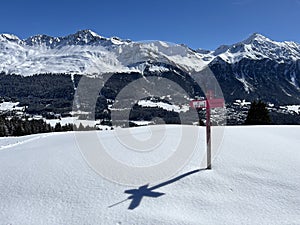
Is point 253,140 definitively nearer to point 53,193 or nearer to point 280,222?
point 280,222

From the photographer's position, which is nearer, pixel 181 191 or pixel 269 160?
pixel 181 191

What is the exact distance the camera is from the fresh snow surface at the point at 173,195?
22.9ft

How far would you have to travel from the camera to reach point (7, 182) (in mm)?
9375

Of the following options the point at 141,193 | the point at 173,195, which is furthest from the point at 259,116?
the point at 141,193

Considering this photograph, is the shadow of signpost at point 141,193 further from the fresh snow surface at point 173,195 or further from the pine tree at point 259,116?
the pine tree at point 259,116

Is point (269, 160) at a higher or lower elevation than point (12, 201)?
higher

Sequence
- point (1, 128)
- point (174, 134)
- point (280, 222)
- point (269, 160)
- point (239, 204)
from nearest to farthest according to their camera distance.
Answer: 1. point (280, 222)
2. point (239, 204)
3. point (269, 160)
4. point (174, 134)
5. point (1, 128)

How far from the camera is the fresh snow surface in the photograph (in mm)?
6992

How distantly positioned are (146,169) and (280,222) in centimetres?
428

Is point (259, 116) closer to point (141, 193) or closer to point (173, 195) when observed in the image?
point (173, 195)

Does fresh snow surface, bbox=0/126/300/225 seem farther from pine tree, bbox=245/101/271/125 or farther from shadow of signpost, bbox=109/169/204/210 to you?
pine tree, bbox=245/101/271/125

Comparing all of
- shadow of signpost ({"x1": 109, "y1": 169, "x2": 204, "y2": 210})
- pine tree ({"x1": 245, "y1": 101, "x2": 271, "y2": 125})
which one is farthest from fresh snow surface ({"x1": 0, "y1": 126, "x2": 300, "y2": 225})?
pine tree ({"x1": 245, "y1": 101, "x2": 271, "y2": 125})

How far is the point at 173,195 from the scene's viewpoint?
7914 millimetres

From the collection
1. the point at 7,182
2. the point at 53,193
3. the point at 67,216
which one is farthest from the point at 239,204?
the point at 7,182
